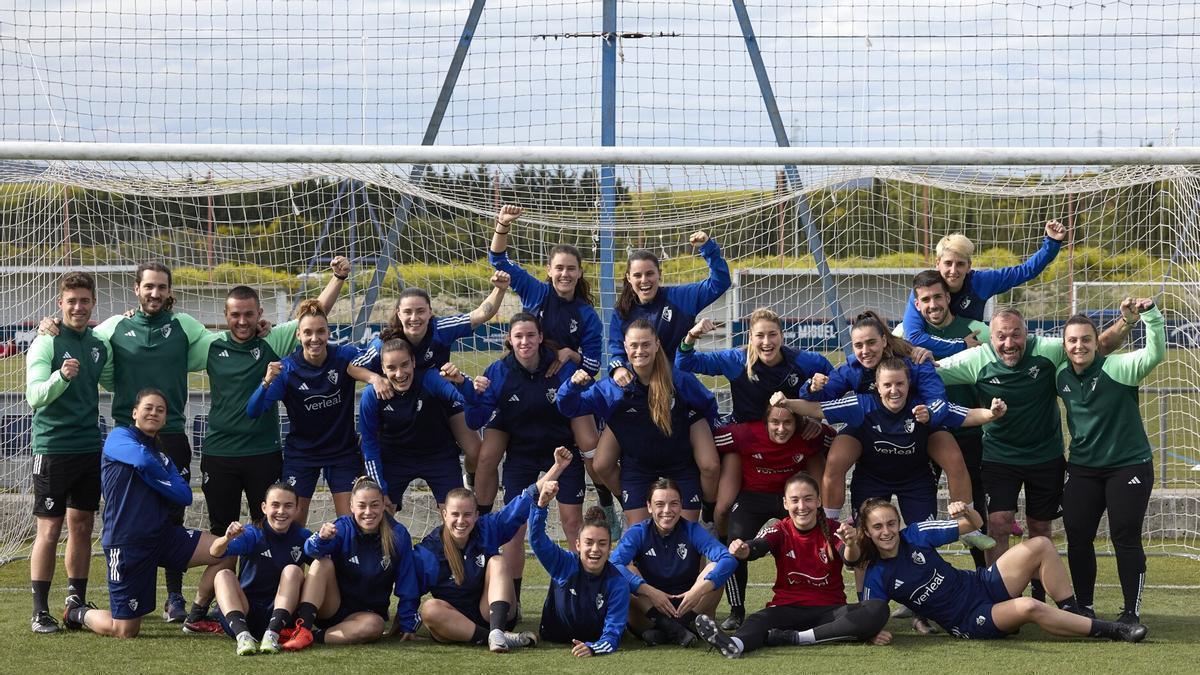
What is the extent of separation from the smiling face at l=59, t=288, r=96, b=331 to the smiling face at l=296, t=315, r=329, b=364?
3.52 feet

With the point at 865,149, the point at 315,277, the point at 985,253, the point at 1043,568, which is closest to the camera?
the point at 1043,568

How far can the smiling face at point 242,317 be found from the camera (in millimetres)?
6043

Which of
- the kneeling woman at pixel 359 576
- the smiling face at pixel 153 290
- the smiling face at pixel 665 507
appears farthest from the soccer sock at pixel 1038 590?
the smiling face at pixel 153 290

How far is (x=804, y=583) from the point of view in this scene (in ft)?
18.4

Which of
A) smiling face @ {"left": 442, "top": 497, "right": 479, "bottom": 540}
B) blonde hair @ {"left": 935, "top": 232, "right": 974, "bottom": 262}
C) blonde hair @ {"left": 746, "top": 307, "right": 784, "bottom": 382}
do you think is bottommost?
smiling face @ {"left": 442, "top": 497, "right": 479, "bottom": 540}

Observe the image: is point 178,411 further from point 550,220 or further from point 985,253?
point 985,253

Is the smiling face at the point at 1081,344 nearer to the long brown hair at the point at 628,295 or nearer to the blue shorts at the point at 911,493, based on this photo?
the blue shorts at the point at 911,493

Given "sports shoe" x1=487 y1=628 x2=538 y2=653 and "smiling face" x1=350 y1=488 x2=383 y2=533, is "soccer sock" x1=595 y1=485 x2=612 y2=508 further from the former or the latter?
"smiling face" x1=350 y1=488 x2=383 y2=533

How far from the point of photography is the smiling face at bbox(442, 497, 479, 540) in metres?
5.45

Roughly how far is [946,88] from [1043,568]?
153 inches

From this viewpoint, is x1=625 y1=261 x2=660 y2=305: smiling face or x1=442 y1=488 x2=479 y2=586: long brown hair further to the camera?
x1=625 y1=261 x2=660 y2=305: smiling face

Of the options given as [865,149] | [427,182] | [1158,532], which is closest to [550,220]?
[427,182]

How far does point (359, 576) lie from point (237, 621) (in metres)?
0.57

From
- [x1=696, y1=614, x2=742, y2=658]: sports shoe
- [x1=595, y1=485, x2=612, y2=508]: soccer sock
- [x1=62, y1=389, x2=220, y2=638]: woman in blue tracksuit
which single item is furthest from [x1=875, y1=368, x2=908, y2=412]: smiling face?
[x1=62, y1=389, x2=220, y2=638]: woman in blue tracksuit
